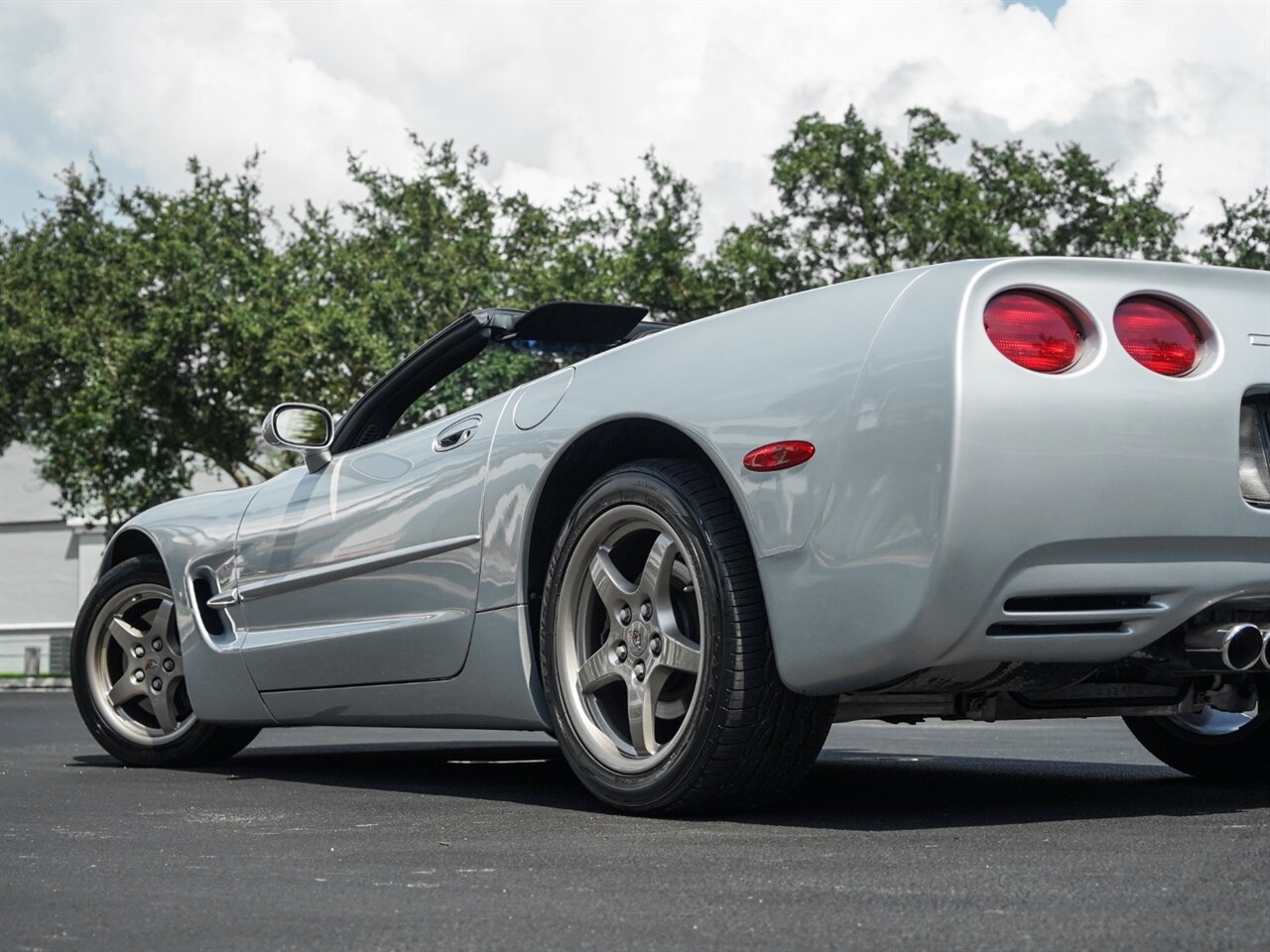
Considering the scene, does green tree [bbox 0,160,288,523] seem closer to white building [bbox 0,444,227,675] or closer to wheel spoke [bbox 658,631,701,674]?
white building [bbox 0,444,227,675]

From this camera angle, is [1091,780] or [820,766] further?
[820,766]

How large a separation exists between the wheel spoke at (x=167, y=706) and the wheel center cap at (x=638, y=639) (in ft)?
8.55

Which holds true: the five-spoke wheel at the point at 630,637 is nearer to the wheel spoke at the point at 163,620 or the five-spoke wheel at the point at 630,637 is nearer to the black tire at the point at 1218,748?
the black tire at the point at 1218,748

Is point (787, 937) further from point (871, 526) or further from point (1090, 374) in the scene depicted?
point (1090, 374)

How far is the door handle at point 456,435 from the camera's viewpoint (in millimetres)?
4621

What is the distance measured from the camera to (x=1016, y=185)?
32.5 meters

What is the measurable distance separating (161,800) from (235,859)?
1.43 metres

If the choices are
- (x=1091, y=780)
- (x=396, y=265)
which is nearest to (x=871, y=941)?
(x=1091, y=780)

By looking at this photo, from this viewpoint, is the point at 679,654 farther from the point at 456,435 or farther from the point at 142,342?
the point at 142,342

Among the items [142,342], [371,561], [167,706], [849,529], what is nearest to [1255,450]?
[849,529]

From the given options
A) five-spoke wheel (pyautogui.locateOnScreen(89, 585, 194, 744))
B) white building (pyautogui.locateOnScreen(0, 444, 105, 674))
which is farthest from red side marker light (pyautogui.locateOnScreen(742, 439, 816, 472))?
white building (pyautogui.locateOnScreen(0, 444, 105, 674))

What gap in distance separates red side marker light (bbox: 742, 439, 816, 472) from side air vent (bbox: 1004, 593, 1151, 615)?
20.5 inches

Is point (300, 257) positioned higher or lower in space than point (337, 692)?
higher

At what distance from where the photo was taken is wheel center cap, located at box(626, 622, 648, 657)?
3.96 m
